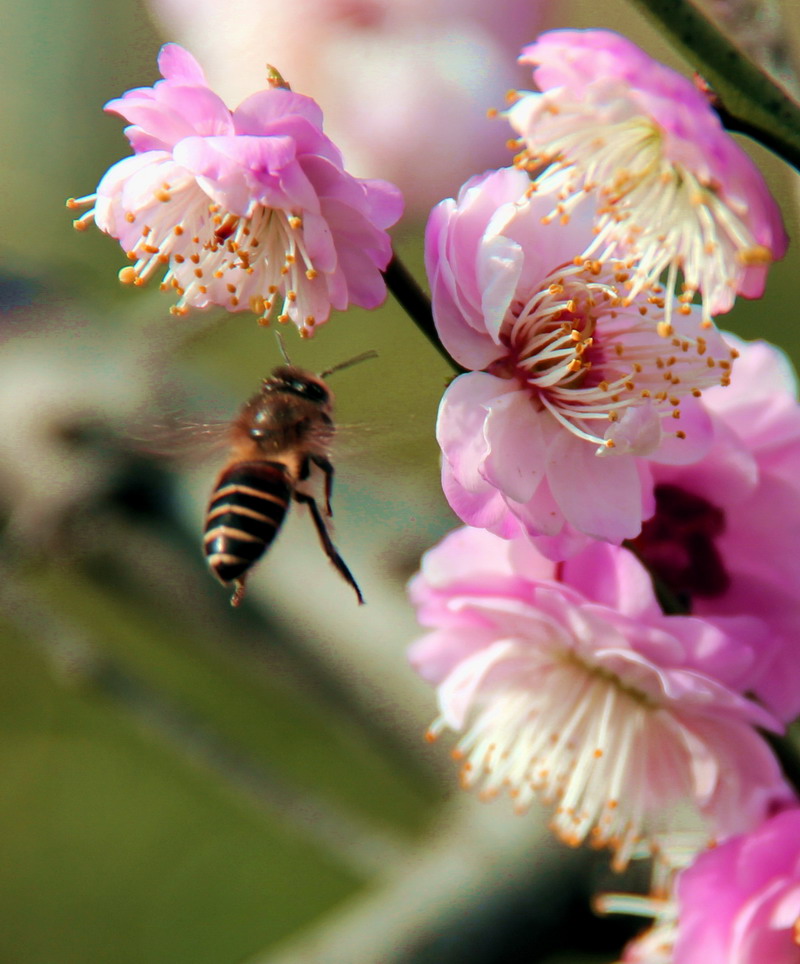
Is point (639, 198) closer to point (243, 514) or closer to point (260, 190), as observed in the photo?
point (260, 190)

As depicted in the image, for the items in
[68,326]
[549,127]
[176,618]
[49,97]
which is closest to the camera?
[549,127]

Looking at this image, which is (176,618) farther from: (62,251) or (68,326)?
(62,251)

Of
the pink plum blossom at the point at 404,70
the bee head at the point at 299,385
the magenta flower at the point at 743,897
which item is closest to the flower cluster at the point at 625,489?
the magenta flower at the point at 743,897

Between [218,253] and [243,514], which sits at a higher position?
[218,253]

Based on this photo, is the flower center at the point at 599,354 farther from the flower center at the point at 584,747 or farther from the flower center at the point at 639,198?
the flower center at the point at 584,747

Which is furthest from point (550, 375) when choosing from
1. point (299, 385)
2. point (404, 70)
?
point (404, 70)

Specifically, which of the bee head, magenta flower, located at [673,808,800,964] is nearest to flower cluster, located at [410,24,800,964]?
magenta flower, located at [673,808,800,964]

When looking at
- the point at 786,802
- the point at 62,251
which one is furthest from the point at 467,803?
the point at 62,251
